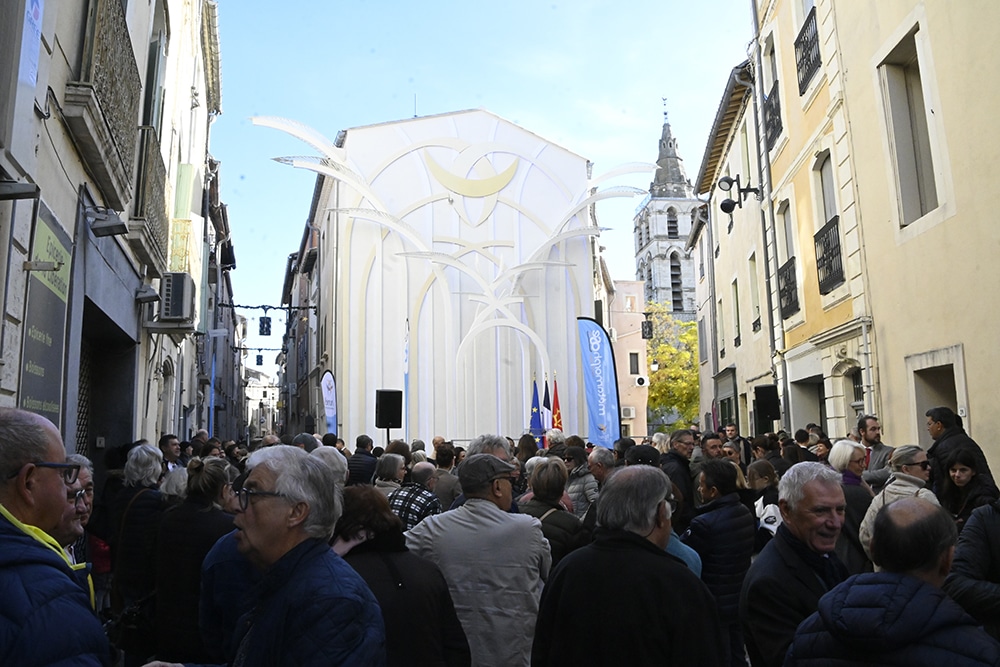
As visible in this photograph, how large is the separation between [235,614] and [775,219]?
582 inches

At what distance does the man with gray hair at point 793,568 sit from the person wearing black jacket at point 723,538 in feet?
3.57

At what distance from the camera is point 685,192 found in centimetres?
8375

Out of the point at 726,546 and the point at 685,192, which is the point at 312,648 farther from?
the point at 685,192

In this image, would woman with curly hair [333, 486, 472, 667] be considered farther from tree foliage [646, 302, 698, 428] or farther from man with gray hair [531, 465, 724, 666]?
tree foliage [646, 302, 698, 428]

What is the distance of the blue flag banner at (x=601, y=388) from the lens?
62.1 ft

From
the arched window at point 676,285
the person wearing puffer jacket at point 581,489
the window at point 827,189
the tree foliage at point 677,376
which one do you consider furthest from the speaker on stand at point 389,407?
the arched window at point 676,285

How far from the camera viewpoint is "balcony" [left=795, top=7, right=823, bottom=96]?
42.1 feet

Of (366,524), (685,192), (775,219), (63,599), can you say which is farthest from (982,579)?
(685,192)

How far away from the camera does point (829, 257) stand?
12898mm

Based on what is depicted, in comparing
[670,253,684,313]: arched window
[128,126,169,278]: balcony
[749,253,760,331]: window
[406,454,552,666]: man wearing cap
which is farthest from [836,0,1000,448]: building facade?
[670,253,684,313]: arched window

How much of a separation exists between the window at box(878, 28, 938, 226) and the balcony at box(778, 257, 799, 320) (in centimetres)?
487

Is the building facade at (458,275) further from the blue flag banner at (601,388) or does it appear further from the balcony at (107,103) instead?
the balcony at (107,103)

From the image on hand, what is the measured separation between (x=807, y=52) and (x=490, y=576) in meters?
12.1

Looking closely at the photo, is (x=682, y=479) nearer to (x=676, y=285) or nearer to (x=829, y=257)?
(x=829, y=257)
